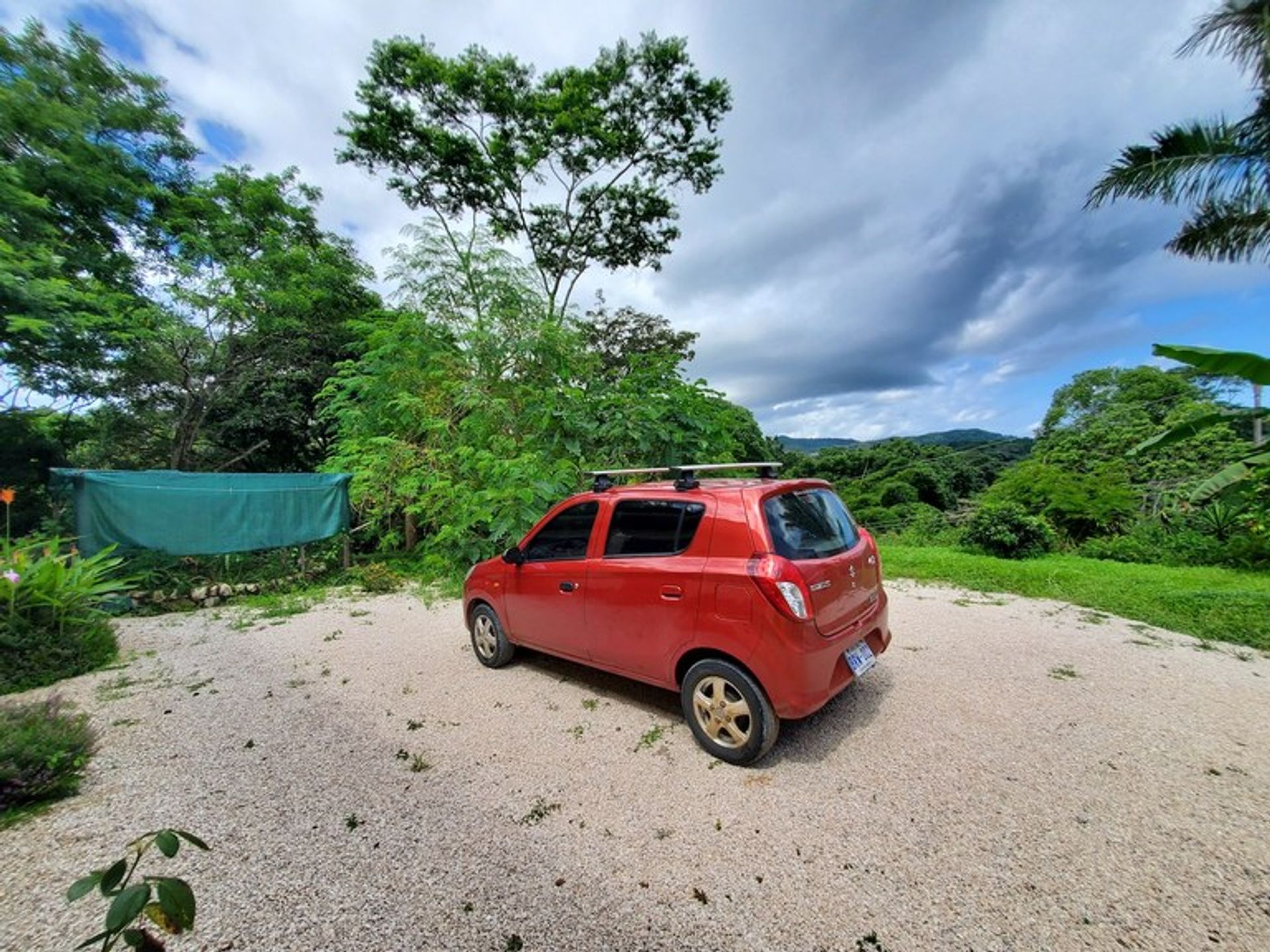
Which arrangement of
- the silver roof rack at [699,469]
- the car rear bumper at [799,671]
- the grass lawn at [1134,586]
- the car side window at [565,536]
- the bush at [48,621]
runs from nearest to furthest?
the car rear bumper at [799,671] → the silver roof rack at [699,469] → the car side window at [565,536] → the bush at [48,621] → the grass lawn at [1134,586]

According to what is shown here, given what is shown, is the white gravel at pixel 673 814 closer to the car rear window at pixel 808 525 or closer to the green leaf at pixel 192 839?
the car rear window at pixel 808 525

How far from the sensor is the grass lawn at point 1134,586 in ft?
16.2

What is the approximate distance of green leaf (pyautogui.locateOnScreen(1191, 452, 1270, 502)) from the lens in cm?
542

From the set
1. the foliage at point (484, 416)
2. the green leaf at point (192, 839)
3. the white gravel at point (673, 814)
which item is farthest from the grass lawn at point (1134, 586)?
the green leaf at point (192, 839)

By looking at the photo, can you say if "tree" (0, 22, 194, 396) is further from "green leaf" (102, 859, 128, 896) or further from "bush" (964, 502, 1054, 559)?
"bush" (964, 502, 1054, 559)

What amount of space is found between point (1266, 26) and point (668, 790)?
15091 mm

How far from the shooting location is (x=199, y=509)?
6.66m

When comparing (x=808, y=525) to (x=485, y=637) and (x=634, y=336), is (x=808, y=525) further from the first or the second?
(x=634, y=336)

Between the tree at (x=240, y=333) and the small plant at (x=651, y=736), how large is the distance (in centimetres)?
983

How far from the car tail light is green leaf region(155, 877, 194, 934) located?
2335 millimetres

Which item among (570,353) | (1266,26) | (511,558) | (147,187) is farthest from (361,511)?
(1266,26)

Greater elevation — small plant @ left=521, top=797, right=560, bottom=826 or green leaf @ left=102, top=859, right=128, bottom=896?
green leaf @ left=102, top=859, right=128, bottom=896

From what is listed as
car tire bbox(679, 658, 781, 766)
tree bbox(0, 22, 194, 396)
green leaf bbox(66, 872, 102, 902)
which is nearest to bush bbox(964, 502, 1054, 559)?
car tire bbox(679, 658, 781, 766)

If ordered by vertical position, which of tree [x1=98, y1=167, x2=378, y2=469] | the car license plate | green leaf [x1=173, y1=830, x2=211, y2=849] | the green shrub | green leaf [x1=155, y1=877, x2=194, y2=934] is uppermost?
tree [x1=98, y1=167, x2=378, y2=469]
